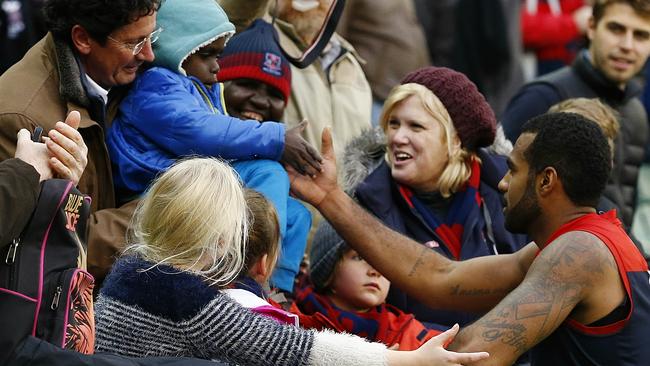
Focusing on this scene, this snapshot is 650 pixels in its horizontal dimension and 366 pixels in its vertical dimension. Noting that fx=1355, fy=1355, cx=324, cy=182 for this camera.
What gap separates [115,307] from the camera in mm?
4199

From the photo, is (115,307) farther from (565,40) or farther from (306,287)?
(565,40)

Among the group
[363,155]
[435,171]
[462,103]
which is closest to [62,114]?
[363,155]

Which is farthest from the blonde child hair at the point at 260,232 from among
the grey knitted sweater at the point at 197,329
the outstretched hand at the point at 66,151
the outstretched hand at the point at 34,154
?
the outstretched hand at the point at 34,154

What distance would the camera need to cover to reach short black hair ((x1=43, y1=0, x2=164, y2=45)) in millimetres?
4832

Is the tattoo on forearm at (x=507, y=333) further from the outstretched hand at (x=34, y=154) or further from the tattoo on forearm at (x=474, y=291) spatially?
the outstretched hand at (x=34, y=154)

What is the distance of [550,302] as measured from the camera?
4.74m

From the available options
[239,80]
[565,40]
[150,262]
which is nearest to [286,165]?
[239,80]

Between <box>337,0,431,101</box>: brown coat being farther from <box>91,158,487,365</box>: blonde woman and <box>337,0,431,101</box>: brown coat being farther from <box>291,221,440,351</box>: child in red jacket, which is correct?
<box>91,158,487,365</box>: blonde woman

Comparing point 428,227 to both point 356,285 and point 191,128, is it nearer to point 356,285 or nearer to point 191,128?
point 356,285

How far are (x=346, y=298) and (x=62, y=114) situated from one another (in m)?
1.62

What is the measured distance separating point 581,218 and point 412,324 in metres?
0.93

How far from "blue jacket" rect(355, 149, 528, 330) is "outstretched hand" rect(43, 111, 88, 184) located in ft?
6.28

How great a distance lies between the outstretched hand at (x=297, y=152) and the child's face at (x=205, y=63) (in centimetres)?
40

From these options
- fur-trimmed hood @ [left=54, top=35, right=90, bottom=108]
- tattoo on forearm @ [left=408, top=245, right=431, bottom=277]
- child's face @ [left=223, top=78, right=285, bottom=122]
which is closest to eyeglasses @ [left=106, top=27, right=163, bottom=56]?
fur-trimmed hood @ [left=54, top=35, right=90, bottom=108]
